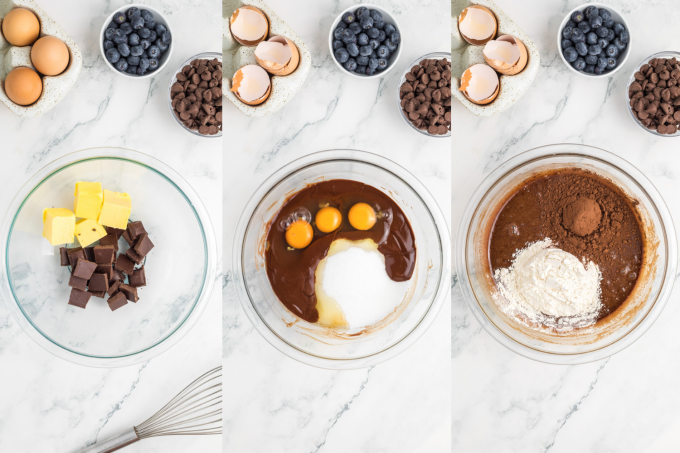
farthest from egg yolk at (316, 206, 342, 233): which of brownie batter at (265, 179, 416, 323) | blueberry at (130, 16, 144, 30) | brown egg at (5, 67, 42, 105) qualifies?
brown egg at (5, 67, 42, 105)

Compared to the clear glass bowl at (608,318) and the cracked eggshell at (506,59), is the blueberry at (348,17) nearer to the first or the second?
the cracked eggshell at (506,59)

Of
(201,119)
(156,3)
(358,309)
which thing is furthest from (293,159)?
(156,3)

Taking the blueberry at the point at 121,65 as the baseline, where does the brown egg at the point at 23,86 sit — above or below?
below

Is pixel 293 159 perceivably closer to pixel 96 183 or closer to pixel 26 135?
pixel 96 183

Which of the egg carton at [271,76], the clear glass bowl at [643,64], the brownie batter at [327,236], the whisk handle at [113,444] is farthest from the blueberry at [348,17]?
the whisk handle at [113,444]

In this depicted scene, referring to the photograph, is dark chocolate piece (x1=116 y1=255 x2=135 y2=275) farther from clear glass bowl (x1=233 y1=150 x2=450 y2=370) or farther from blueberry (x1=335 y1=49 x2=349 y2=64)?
blueberry (x1=335 y1=49 x2=349 y2=64)
